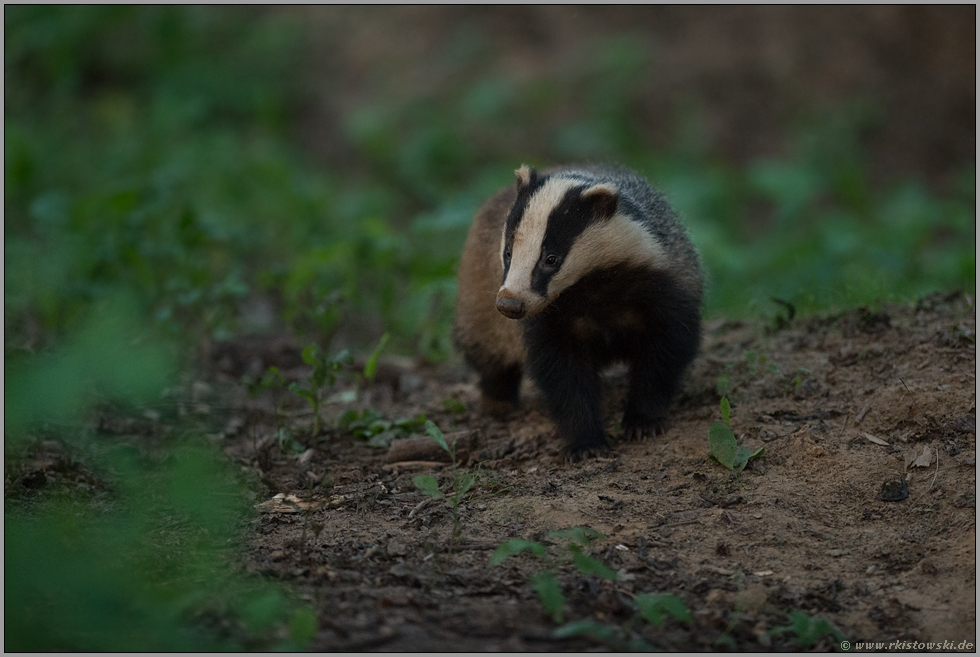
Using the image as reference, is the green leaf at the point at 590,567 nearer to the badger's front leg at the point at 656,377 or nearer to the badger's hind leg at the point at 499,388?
the badger's front leg at the point at 656,377

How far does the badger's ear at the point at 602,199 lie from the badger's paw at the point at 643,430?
1.12m

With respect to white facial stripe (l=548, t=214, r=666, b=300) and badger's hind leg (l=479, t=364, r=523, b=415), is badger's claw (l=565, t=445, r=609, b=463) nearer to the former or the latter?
white facial stripe (l=548, t=214, r=666, b=300)

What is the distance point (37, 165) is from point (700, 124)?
7904mm

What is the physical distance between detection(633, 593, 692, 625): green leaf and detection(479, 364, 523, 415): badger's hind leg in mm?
2665

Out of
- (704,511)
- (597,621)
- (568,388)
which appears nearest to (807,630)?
(597,621)

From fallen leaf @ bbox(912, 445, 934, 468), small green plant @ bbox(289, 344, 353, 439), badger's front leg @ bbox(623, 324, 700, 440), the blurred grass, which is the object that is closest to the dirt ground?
fallen leaf @ bbox(912, 445, 934, 468)

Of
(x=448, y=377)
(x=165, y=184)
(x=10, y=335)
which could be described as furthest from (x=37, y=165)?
(x=448, y=377)

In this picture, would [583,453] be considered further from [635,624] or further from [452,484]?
[635,624]

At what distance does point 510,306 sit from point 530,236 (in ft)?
1.35

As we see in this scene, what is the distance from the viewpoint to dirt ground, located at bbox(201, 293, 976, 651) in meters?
3.29

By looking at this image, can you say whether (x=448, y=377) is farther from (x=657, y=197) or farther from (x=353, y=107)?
(x=353, y=107)

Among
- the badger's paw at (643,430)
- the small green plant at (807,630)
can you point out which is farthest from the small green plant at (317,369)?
the small green plant at (807,630)

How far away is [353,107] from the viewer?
13.4 m

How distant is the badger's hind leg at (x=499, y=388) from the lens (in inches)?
232
